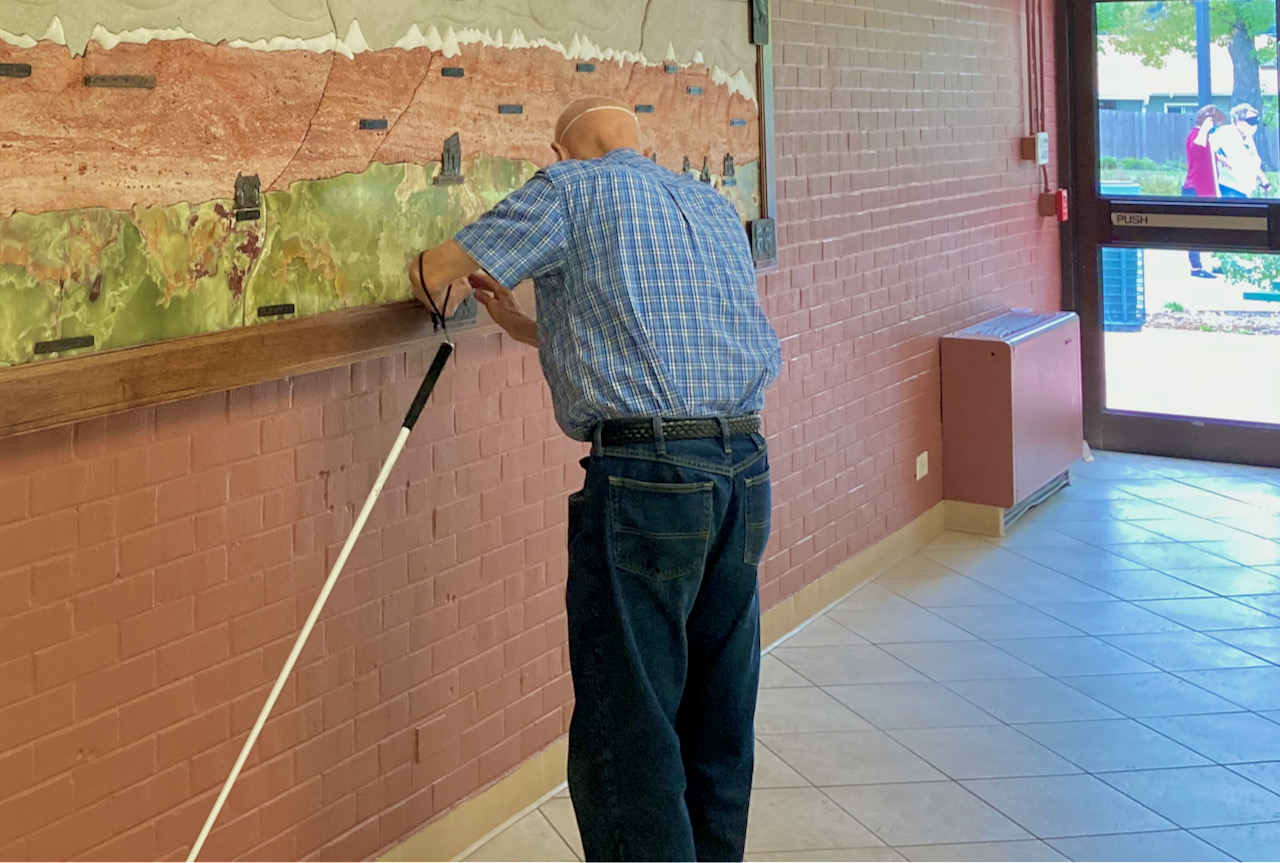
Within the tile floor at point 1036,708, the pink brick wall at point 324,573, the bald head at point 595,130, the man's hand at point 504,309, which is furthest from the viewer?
the tile floor at point 1036,708

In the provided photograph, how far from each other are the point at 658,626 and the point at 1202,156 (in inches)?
205

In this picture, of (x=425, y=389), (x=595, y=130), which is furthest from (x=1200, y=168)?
(x=425, y=389)

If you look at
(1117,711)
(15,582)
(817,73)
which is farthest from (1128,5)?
(15,582)

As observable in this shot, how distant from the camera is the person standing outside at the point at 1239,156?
676 cm

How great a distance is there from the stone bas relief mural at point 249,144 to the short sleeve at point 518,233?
35 centimetres

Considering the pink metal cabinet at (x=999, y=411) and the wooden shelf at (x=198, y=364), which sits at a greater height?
the wooden shelf at (x=198, y=364)

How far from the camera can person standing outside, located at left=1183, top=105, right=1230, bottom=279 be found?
6852mm

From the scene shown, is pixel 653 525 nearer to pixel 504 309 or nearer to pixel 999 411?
pixel 504 309

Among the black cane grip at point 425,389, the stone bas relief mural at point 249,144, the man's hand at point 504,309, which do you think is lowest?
the black cane grip at point 425,389

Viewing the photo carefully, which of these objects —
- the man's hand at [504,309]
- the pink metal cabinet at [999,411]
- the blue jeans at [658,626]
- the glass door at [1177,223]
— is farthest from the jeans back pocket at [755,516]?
the glass door at [1177,223]

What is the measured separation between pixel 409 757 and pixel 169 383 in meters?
1.14

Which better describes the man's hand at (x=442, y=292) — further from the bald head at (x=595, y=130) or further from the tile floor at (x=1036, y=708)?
the tile floor at (x=1036, y=708)

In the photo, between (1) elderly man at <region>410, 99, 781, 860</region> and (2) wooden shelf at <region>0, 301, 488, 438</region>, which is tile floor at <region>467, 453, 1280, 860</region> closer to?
(1) elderly man at <region>410, 99, 781, 860</region>

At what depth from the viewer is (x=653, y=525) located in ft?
8.83
